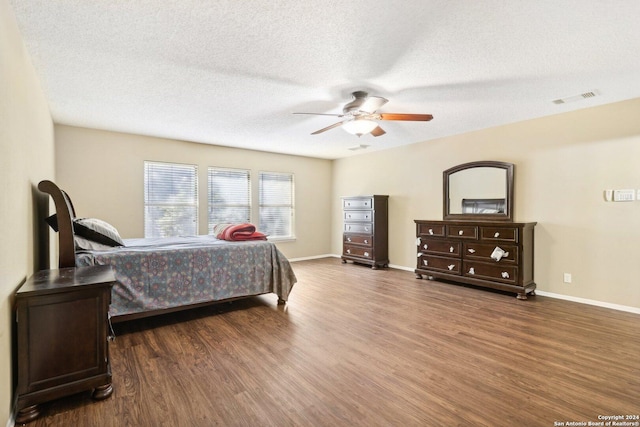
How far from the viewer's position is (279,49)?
2.42 meters

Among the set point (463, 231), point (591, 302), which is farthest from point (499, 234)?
point (591, 302)

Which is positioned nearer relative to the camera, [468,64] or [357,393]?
[357,393]

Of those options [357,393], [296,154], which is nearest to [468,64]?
[357,393]

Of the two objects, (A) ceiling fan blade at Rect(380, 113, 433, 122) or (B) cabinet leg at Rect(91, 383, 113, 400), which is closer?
(B) cabinet leg at Rect(91, 383, 113, 400)

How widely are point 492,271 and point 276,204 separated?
14.2 ft

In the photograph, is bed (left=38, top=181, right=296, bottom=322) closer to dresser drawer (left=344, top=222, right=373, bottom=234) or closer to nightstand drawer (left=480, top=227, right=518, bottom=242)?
dresser drawer (left=344, top=222, right=373, bottom=234)

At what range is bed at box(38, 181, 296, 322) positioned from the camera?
2.84 metres

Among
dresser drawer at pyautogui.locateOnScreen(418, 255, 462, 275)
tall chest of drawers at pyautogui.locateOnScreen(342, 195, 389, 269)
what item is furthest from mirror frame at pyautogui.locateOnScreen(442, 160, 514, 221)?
tall chest of drawers at pyautogui.locateOnScreen(342, 195, 389, 269)

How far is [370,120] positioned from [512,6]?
167cm

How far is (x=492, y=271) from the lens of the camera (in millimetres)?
4281

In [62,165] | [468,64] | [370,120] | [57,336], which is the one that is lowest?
[57,336]

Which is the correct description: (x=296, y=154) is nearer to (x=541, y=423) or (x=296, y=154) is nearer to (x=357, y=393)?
(x=357, y=393)

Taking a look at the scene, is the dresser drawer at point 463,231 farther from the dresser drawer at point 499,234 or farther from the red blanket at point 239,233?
the red blanket at point 239,233

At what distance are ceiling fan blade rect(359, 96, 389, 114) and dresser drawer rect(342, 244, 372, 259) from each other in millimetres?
3309
